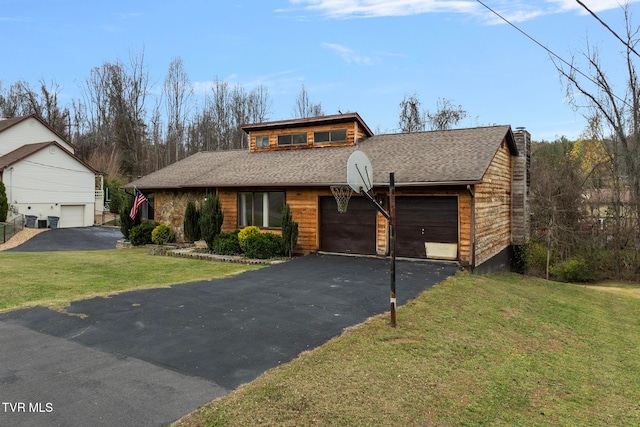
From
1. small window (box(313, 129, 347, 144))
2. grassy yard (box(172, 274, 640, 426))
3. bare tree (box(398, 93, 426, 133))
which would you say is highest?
bare tree (box(398, 93, 426, 133))

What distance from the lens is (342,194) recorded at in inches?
524

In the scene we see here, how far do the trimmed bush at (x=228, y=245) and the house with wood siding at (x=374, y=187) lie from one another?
117 centimetres

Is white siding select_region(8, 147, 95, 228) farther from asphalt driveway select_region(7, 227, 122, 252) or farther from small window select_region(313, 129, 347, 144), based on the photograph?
small window select_region(313, 129, 347, 144)

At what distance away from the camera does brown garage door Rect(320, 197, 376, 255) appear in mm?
13562

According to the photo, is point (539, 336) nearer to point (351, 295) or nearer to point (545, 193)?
point (351, 295)

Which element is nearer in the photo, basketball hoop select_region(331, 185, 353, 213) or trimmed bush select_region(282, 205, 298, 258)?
→ basketball hoop select_region(331, 185, 353, 213)

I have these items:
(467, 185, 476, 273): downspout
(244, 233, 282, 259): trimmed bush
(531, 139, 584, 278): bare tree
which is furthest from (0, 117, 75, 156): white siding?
(531, 139, 584, 278): bare tree

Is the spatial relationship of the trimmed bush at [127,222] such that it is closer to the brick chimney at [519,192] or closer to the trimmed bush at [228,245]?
the trimmed bush at [228,245]

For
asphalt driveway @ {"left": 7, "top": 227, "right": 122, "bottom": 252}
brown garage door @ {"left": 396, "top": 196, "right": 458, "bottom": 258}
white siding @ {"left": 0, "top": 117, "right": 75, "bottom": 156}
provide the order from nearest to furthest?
brown garage door @ {"left": 396, "top": 196, "right": 458, "bottom": 258} → asphalt driveway @ {"left": 7, "top": 227, "right": 122, "bottom": 252} → white siding @ {"left": 0, "top": 117, "right": 75, "bottom": 156}

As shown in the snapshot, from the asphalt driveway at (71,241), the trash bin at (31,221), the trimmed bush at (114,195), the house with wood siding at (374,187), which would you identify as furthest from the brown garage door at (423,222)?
the trimmed bush at (114,195)

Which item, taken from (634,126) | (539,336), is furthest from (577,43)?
(539,336)

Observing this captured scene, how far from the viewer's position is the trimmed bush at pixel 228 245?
14.6 meters

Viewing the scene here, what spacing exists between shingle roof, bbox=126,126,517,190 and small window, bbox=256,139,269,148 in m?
0.59

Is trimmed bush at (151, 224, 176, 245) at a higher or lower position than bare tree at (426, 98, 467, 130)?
lower
